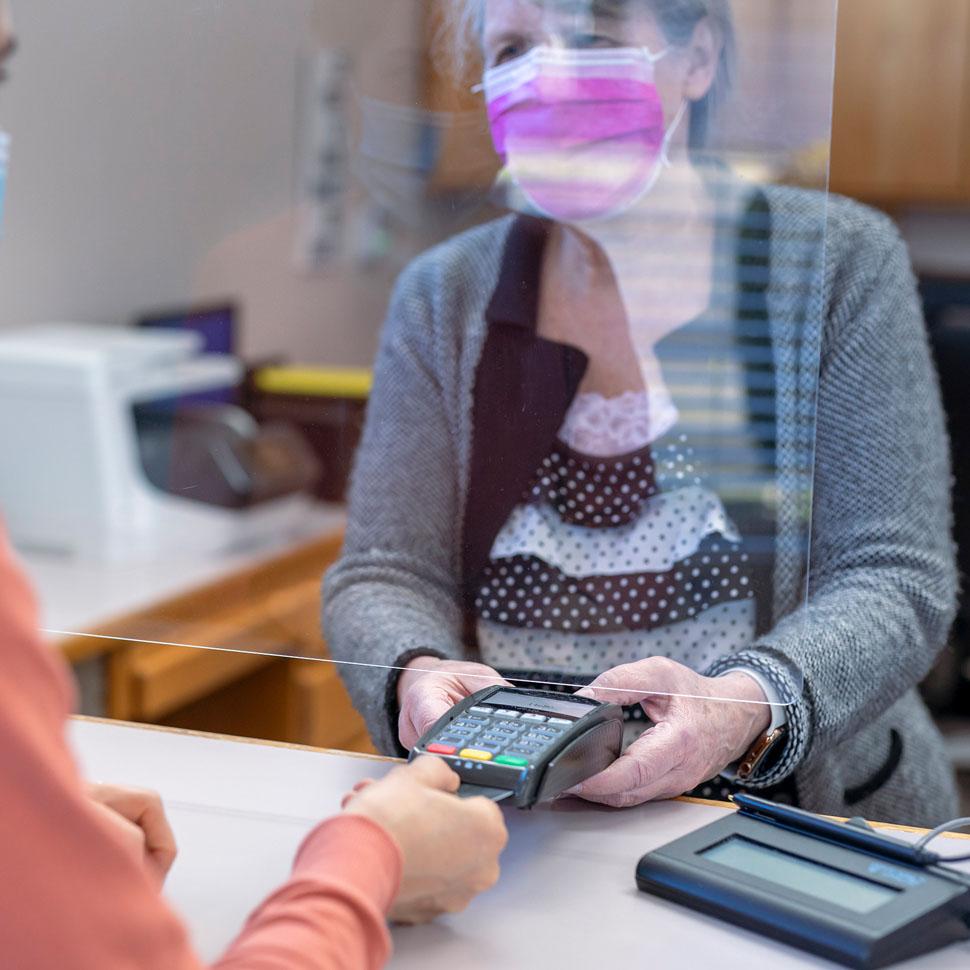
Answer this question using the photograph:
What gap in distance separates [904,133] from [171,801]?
8.82ft

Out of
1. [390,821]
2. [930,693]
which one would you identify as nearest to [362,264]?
[390,821]

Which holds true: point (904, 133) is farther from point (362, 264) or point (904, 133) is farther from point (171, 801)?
point (171, 801)

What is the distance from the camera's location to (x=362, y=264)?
102 centimetres

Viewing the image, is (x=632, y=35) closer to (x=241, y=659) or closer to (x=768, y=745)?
(x=768, y=745)

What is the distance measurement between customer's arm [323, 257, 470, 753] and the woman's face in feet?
0.70

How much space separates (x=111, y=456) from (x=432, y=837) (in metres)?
1.26

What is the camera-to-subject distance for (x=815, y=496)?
0.93 m

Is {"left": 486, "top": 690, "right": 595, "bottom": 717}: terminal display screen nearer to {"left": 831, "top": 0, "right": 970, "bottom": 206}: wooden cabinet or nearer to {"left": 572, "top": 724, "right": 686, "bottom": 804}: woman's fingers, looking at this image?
{"left": 572, "top": 724, "right": 686, "bottom": 804}: woman's fingers

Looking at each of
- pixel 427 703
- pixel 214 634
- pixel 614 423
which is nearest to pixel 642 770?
pixel 427 703

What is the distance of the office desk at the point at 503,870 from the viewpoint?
2.02 feet

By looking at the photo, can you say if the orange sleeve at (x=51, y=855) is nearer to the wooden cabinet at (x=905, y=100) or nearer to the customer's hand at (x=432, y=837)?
the customer's hand at (x=432, y=837)
